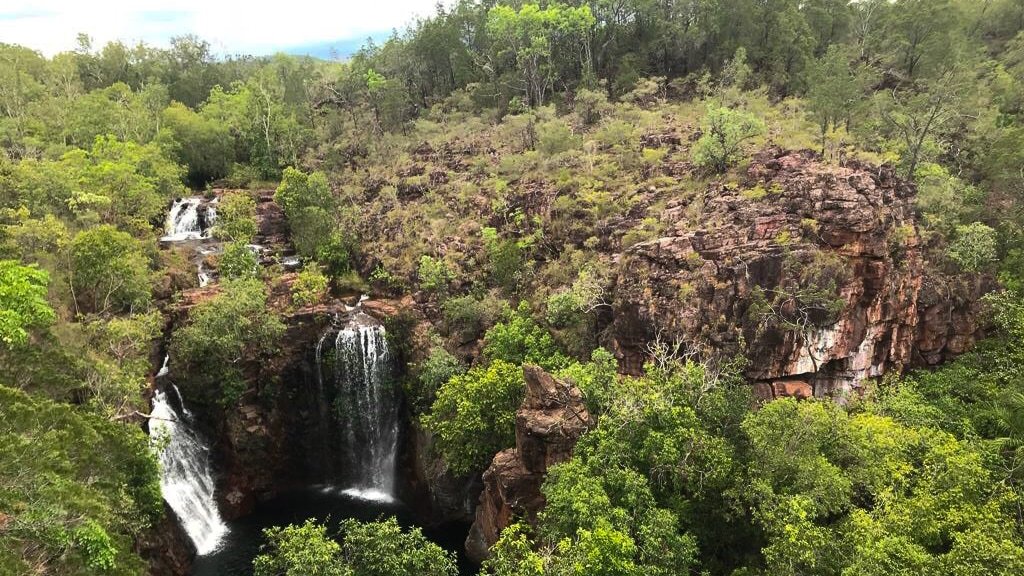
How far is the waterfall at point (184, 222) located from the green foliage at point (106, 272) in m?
13.6

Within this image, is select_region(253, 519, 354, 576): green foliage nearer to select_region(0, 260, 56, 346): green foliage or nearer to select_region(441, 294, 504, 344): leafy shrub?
select_region(0, 260, 56, 346): green foliage

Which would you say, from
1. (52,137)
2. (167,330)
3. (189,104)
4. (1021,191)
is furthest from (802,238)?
(189,104)

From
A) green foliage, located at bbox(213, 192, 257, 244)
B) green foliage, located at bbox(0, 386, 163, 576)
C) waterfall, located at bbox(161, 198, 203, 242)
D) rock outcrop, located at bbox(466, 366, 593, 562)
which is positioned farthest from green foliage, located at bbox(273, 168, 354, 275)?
green foliage, located at bbox(0, 386, 163, 576)

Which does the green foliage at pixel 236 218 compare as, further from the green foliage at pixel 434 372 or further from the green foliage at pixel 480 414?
the green foliage at pixel 480 414

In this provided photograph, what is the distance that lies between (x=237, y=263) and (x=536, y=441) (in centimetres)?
2546

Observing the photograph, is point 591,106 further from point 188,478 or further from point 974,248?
point 188,478

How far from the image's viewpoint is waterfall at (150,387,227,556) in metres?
30.1

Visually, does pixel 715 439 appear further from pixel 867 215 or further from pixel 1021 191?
pixel 1021 191

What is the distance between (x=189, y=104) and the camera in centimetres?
6825

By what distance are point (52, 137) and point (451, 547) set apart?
50.1 meters

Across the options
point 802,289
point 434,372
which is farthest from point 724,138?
point 434,372

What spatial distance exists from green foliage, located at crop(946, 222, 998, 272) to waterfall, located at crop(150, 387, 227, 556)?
4057 cm

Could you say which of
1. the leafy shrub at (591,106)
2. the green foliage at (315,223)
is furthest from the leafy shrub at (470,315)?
the leafy shrub at (591,106)

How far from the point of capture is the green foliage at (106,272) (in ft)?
91.1
